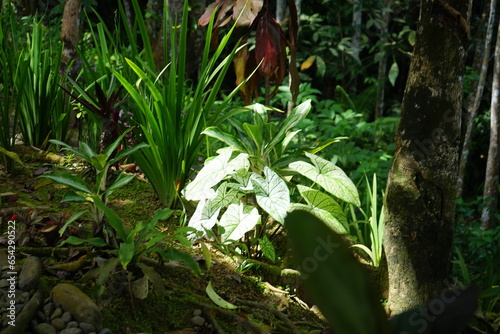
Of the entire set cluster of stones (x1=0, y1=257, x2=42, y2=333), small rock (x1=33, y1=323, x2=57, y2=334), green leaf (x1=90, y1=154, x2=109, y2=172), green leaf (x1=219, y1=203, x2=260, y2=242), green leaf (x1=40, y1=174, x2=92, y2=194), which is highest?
green leaf (x1=90, y1=154, x2=109, y2=172)

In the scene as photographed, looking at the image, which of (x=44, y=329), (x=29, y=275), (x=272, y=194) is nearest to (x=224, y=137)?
(x=272, y=194)

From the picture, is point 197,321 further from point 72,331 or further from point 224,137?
point 224,137

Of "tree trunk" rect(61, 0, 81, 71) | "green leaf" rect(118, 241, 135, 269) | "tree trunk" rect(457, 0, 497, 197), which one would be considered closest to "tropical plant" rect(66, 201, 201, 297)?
"green leaf" rect(118, 241, 135, 269)

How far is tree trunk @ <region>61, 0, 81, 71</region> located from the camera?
3.40 meters

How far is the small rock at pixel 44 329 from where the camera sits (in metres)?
1.32

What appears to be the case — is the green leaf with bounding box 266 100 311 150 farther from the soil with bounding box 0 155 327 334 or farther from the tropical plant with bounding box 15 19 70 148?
the tropical plant with bounding box 15 19 70 148

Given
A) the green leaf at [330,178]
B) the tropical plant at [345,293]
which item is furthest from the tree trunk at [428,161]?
the tropical plant at [345,293]

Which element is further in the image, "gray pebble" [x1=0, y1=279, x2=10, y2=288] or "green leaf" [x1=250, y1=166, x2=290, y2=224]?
"green leaf" [x1=250, y1=166, x2=290, y2=224]

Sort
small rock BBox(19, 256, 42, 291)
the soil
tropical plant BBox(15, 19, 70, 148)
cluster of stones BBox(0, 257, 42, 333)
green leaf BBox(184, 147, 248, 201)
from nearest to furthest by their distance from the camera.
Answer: cluster of stones BBox(0, 257, 42, 333) → small rock BBox(19, 256, 42, 291) → the soil → green leaf BBox(184, 147, 248, 201) → tropical plant BBox(15, 19, 70, 148)

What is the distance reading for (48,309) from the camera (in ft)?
4.57

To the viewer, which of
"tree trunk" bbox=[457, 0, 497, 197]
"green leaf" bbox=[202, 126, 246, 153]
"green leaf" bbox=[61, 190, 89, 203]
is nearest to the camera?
"green leaf" bbox=[61, 190, 89, 203]

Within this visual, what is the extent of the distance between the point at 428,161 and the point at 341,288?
141cm

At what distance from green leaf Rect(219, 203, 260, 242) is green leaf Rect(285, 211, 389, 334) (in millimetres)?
1380

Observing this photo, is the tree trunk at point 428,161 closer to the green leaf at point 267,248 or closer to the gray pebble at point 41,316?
the green leaf at point 267,248
